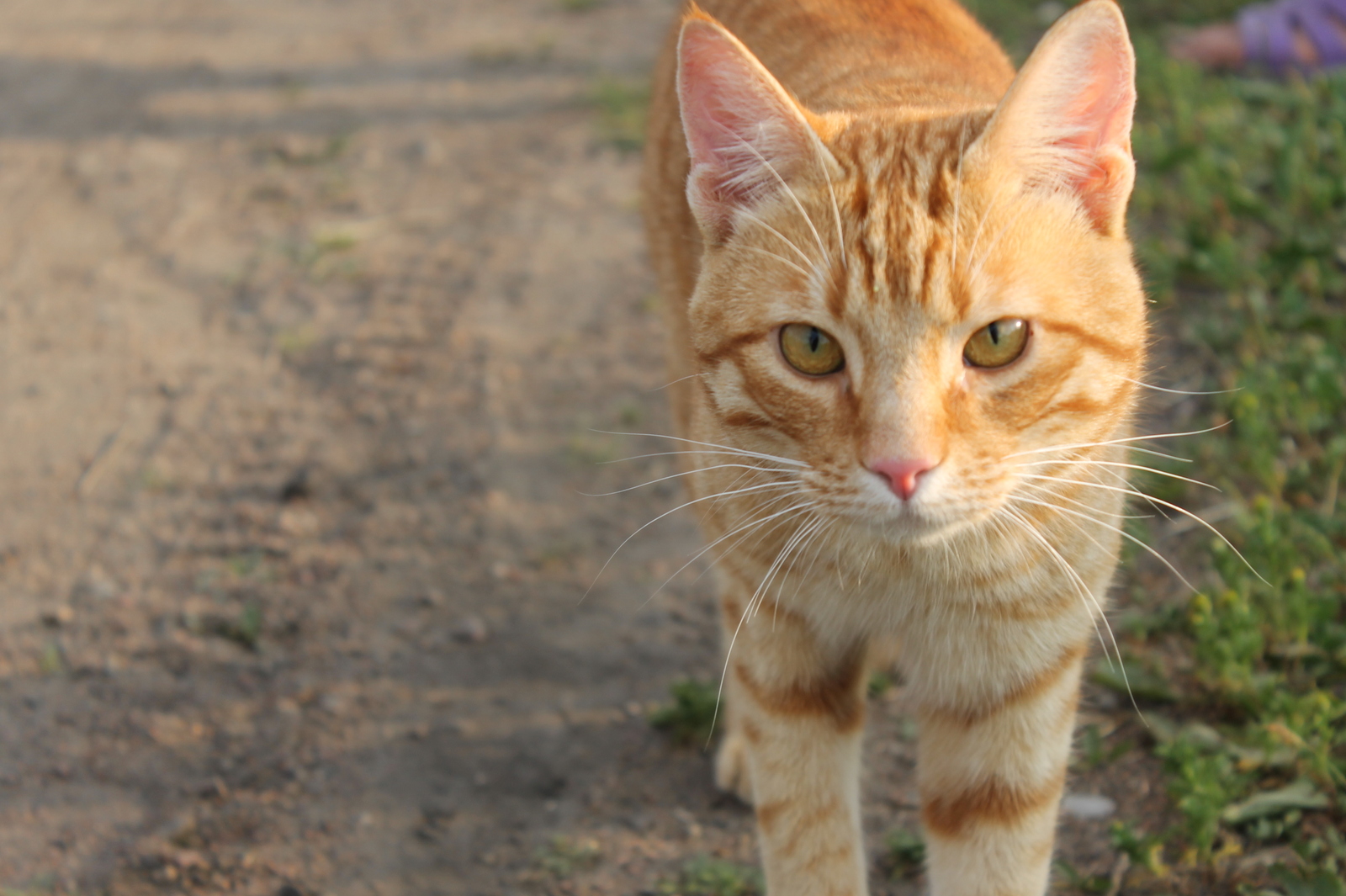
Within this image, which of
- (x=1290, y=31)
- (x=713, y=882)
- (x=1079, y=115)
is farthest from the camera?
(x=1290, y=31)

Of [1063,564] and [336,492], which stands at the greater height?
[1063,564]

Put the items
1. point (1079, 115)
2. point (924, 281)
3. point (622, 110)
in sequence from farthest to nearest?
point (622, 110) → point (1079, 115) → point (924, 281)

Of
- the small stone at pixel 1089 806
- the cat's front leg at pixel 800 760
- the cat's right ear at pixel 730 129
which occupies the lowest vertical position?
the small stone at pixel 1089 806

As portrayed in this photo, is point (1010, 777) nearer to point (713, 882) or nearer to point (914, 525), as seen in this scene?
point (914, 525)

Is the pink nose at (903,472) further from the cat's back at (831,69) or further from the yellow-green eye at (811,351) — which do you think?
the cat's back at (831,69)

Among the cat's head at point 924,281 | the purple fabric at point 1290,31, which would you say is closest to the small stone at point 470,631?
the cat's head at point 924,281

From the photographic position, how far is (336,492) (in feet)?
13.6

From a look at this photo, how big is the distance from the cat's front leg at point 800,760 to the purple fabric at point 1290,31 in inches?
168

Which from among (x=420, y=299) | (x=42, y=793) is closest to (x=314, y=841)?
(x=42, y=793)

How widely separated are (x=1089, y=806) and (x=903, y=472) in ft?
4.79

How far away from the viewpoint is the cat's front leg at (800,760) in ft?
7.84

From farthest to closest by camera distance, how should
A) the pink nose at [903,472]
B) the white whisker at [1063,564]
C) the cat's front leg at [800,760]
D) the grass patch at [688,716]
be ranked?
the grass patch at [688,716] < the cat's front leg at [800,760] < the white whisker at [1063,564] < the pink nose at [903,472]

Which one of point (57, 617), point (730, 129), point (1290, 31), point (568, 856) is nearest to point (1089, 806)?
point (568, 856)

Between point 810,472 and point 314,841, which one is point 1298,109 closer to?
point 810,472
